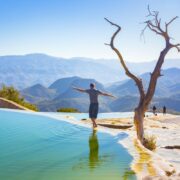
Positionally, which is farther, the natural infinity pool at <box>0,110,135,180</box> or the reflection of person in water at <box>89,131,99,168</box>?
the reflection of person in water at <box>89,131,99,168</box>

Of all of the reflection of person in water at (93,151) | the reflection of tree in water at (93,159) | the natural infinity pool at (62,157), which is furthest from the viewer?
the reflection of person in water at (93,151)

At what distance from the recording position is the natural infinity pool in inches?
283

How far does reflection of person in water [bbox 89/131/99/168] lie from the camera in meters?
8.51

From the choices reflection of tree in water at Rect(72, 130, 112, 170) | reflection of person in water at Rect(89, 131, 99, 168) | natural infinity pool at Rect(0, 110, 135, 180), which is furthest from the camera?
reflection of person in water at Rect(89, 131, 99, 168)

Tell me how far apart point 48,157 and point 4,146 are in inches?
76.7

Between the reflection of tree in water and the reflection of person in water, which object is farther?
the reflection of person in water

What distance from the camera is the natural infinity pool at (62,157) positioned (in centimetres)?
718

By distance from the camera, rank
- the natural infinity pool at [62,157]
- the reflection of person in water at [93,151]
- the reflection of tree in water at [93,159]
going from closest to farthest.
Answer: the natural infinity pool at [62,157]
the reflection of tree in water at [93,159]
the reflection of person in water at [93,151]

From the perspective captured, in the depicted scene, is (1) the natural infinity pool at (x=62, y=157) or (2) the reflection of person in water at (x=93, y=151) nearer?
(1) the natural infinity pool at (x=62, y=157)

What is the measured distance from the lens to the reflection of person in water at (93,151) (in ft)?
27.9

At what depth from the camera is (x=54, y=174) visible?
7152mm

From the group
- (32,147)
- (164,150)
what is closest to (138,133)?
(164,150)

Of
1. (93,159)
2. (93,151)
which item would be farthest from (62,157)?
(93,151)

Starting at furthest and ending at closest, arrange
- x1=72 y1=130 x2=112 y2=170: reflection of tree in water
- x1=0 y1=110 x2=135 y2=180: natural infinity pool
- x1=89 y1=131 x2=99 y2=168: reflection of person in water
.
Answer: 1. x1=89 y1=131 x2=99 y2=168: reflection of person in water
2. x1=72 y1=130 x2=112 y2=170: reflection of tree in water
3. x1=0 y1=110 x2=135 y2=180: natural infinity pool
